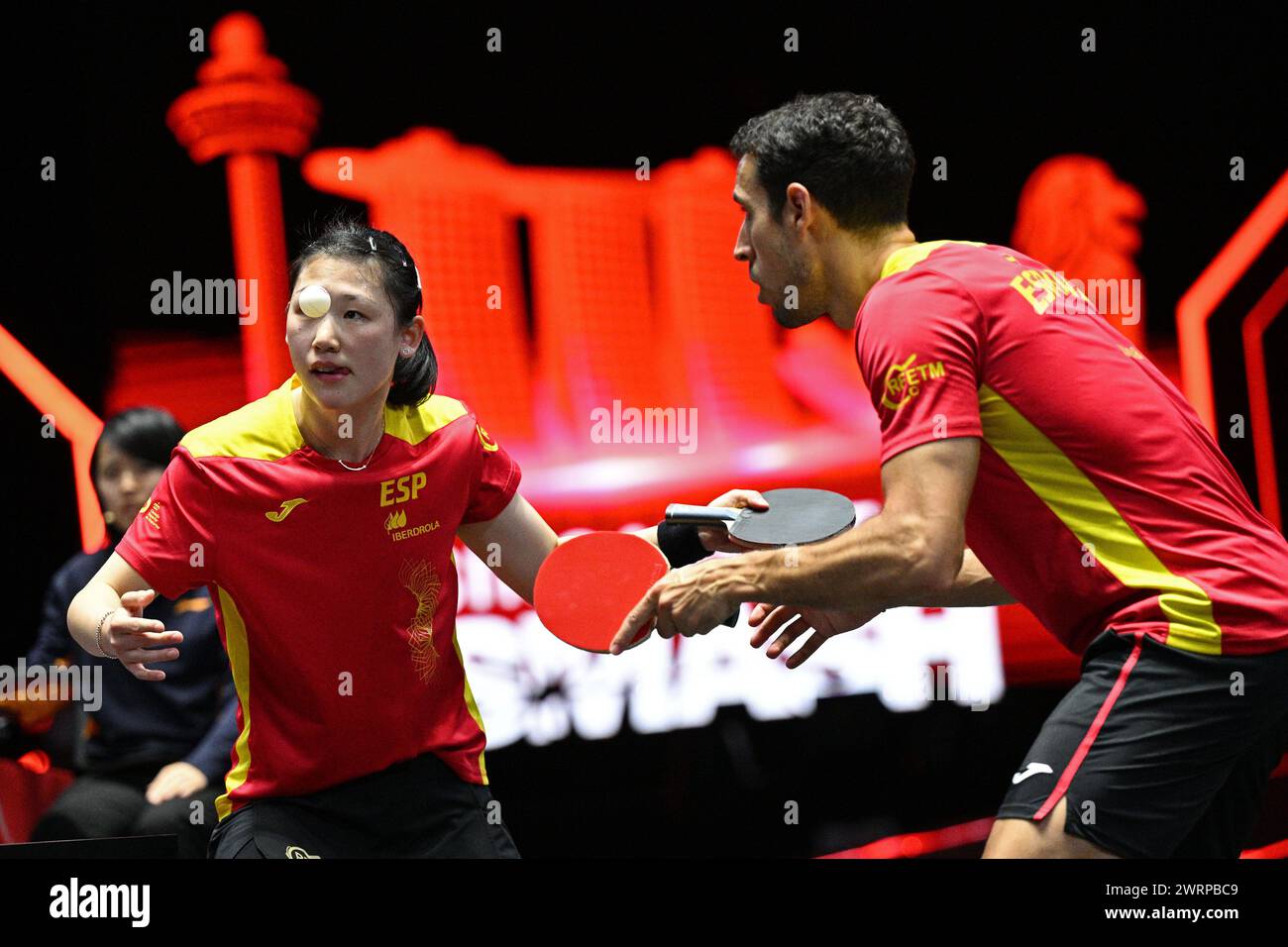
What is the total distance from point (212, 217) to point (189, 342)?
437 millimetres

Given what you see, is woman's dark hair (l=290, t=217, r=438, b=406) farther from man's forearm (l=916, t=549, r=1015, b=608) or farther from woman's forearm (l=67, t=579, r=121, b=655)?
man's forearm (l=916, t=549, r=1015, b=608)

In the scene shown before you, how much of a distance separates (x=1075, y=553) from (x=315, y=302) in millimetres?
1591

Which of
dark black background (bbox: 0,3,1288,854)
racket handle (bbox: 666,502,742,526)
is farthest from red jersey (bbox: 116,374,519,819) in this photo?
dark black background (bbox: 0,3,1288,854)

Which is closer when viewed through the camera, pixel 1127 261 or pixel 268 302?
pixel 268 302

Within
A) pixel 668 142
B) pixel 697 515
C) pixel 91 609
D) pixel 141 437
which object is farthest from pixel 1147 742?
pixel 668 142

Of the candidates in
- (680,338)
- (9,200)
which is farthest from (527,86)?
(9,200)

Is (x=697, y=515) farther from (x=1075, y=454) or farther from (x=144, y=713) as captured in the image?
(x=144, y=713)

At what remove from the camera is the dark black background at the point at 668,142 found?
4.97m

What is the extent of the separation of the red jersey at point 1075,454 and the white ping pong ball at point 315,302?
1.12 m

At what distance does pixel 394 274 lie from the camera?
315cm

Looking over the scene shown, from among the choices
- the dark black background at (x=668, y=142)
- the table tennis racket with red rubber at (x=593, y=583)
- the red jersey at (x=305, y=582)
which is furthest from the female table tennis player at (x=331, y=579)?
the dark black background at (x=668, y=142)

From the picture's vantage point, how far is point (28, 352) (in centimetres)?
500
